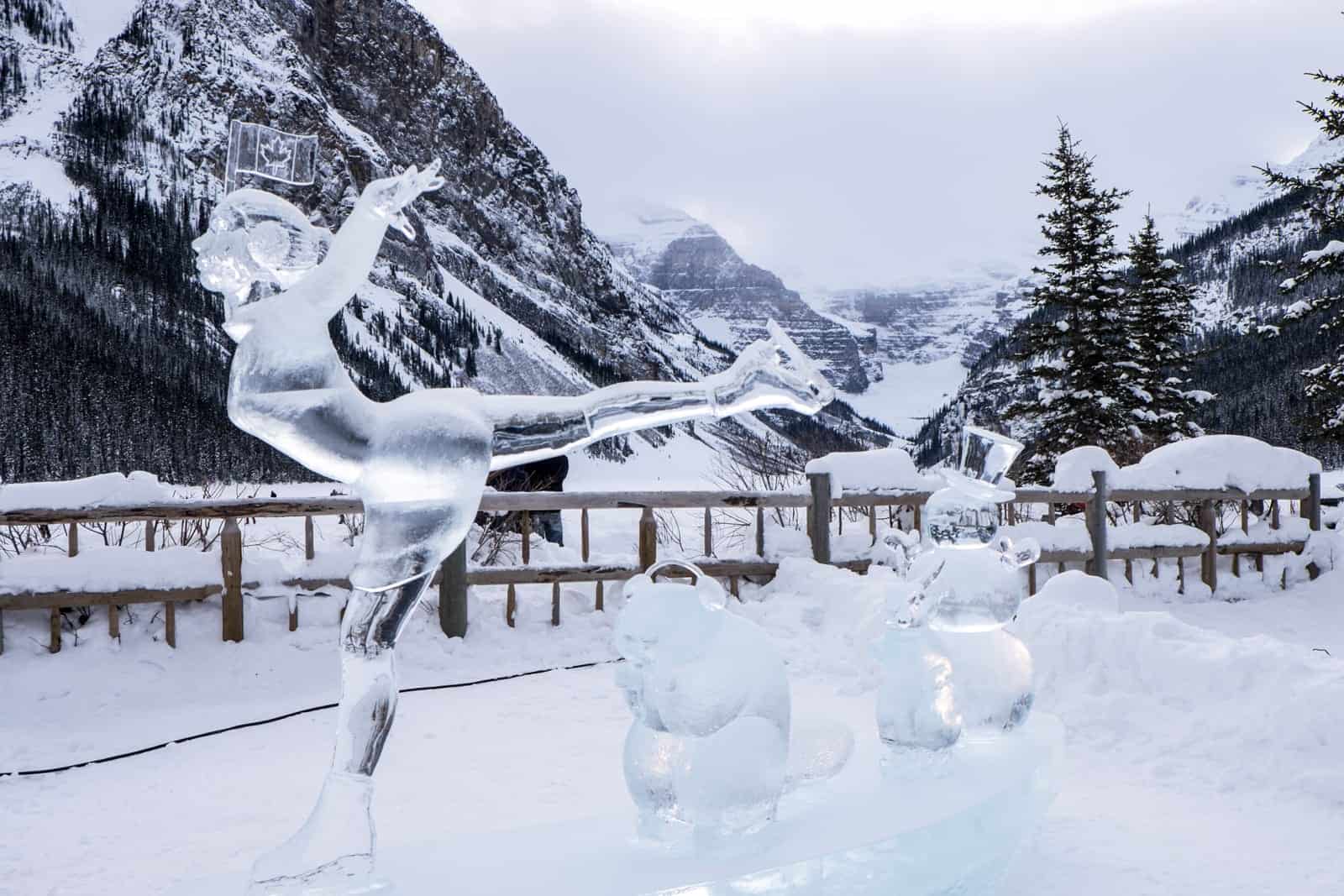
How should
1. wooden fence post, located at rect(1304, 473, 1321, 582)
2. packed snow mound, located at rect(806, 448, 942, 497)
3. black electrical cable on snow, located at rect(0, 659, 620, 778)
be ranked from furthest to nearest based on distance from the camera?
wooden fence post, located at rect(1304, 473, 1321, 582) < packed snow mound, located at rect(806, 448, 942, 497) < black electrical cable on snow, located at rect(0, 659, 620, 778)

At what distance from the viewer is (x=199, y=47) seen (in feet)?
227

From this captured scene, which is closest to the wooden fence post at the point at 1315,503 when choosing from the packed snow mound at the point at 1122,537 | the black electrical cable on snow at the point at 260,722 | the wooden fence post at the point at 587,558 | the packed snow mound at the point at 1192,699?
the packed snow mound at the point at 1122,537

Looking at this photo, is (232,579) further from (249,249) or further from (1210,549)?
(1210,549)

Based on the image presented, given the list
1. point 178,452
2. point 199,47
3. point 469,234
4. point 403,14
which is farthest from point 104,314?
point 403,14

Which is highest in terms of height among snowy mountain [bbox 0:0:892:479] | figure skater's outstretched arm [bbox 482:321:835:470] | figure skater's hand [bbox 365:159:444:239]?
snowy mountain [bbox 0:0:892:479]

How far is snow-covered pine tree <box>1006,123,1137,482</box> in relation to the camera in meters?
15.9

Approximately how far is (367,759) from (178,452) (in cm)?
3705

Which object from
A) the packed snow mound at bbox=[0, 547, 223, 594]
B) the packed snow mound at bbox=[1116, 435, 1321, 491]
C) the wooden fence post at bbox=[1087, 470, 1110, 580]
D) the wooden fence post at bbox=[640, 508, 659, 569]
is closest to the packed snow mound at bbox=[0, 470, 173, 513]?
the packed snow mound at bbox=[0, 547, 223, 594]

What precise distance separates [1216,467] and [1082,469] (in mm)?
1597

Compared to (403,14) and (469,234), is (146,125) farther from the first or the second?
(403,14)

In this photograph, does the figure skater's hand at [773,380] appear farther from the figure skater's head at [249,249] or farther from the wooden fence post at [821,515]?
the wooden fence post at [821,515]

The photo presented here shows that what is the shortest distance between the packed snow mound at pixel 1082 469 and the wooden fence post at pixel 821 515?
2.44 metres

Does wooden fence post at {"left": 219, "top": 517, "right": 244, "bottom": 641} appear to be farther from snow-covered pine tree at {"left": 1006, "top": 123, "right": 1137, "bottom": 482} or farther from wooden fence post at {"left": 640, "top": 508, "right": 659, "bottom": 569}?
snow-covered pine tree at {"left": 1006, "top": 123, "right": 1137, "bottom": 482}

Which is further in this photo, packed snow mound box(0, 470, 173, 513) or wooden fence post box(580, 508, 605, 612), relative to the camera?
wooden fence post box(580, 508, 605, 612)
